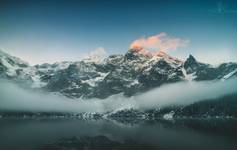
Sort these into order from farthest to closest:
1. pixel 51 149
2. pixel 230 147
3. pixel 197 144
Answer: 1. pixel 197 144
2. pixel 51 149
3. pixel 230 147

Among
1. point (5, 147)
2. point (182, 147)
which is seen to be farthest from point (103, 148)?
point (5, 147)

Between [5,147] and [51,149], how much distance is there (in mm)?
14510

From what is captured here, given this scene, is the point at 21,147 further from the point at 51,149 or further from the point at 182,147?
the point at 182,147

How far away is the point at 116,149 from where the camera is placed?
84.6 meters

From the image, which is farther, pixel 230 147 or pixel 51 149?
pixel 51 149

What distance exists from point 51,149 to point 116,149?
65.1 feet

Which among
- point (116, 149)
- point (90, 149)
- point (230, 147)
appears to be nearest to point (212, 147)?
point (230, 147)

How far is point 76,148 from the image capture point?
86.7 meters

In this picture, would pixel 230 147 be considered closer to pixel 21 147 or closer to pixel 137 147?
pixel 137 147

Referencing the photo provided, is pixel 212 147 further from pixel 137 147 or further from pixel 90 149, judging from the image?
pixel 90 149

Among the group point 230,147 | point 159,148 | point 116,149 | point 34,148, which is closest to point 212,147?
point 230,147

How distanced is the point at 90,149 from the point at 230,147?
40985 millimetres

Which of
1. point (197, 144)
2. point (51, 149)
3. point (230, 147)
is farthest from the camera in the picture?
point (197, 144)

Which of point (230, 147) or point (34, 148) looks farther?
point (34, 148)
